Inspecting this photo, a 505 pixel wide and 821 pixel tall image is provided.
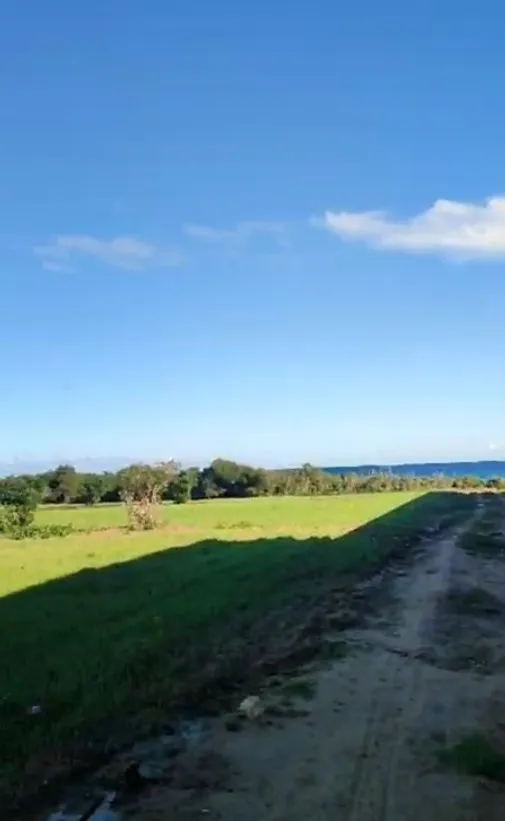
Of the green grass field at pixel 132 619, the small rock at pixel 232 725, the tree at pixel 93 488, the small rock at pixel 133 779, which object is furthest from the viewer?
the tree at pixel 93 488

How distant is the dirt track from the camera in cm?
462

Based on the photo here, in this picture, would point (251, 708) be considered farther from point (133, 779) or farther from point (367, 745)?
point (133, 779)

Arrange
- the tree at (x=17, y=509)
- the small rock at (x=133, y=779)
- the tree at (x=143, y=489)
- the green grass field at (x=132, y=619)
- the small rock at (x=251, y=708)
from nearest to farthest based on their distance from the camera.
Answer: the small rock at (x=133, y=779)
the green grass field at (x=132, y=619)
the small rock at (x=251, y=708)
the tree at (x=17, y=509)
the tree at (x=143, y=489)

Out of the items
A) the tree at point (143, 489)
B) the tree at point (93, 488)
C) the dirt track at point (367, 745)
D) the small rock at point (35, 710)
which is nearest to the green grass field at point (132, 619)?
the small rock at point (35, 710)

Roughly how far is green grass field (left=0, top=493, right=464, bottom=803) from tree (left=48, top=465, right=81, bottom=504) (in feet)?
83.5

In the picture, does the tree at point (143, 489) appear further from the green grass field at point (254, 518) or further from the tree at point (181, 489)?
the tree at point (181, 489)

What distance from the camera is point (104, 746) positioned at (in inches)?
221

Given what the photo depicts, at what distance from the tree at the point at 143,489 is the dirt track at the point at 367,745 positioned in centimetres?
2068

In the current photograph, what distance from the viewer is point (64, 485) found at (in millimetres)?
49812

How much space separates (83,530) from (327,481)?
34.3 meters

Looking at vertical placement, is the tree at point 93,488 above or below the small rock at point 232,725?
above

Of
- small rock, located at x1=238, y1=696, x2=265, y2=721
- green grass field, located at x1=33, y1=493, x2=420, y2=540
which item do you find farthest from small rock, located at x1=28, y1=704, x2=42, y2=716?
green grass field, located at x1=33, y1=493, x2=420, y2=540

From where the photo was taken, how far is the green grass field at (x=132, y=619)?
6.28 meters

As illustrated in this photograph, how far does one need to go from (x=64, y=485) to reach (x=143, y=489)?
59.1 feet
